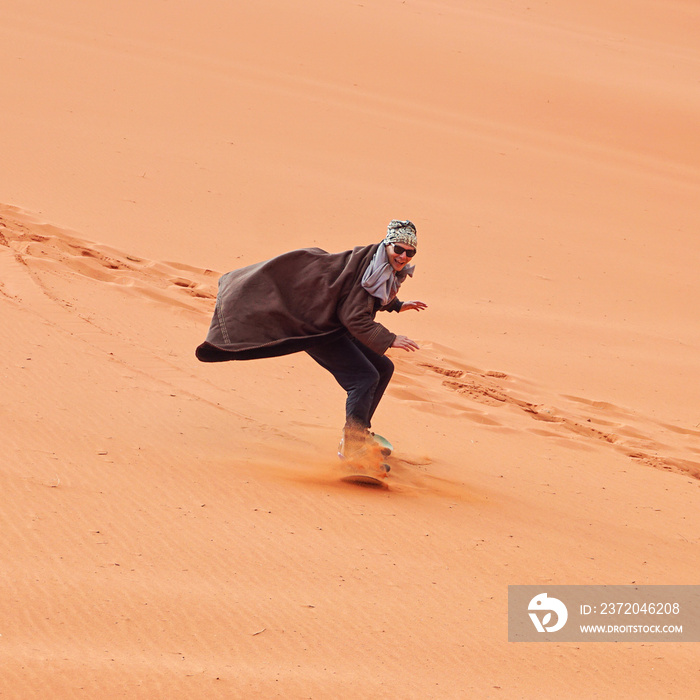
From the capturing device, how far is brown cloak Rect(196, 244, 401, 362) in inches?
193

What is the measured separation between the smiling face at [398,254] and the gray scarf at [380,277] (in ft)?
0.08

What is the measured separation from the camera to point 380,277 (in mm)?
4766

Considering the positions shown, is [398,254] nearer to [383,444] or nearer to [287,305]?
[287,305]

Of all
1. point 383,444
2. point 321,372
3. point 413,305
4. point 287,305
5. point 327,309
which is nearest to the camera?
point 327,309

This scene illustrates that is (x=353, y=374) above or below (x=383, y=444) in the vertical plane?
above

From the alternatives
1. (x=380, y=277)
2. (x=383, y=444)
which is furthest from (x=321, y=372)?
(x=380, y=277)

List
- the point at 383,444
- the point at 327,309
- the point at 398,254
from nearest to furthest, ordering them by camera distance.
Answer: the point at 398,254 → the point at 327,309 → the point at 383,444

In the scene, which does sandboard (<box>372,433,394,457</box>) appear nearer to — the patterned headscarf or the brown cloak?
the brown cloak

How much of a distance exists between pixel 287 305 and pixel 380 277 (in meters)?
0.58

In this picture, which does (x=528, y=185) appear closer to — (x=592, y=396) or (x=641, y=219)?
(x=641, y=219)

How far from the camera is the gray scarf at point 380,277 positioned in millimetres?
4758

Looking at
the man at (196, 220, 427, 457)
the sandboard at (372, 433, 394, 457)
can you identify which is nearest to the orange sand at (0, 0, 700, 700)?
the sandboard at (372, 433, 394, 457)

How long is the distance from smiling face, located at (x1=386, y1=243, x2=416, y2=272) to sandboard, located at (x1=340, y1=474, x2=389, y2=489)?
4.12 feet

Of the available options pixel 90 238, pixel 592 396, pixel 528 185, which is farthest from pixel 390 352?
pixel 528 185
